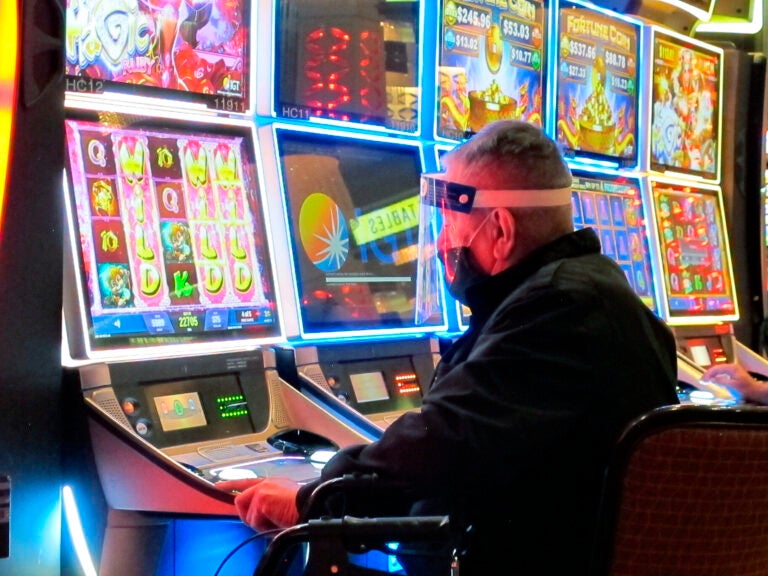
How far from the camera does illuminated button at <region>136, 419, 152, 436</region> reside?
8.48ft

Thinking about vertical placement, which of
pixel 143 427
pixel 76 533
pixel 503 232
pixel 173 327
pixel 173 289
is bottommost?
pixel 76 533

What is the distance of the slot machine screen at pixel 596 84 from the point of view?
4.62 metres

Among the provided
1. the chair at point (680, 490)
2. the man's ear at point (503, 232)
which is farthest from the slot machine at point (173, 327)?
the chair at point (680, 490)

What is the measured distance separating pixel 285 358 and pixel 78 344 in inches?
26.4

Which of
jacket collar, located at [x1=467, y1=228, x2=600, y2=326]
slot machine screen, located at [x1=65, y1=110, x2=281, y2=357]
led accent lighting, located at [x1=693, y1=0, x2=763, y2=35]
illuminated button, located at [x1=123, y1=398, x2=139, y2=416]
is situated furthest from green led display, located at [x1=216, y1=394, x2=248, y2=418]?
led accent lighting, located at [x1=693, y1=0, x2=763, y2=35]

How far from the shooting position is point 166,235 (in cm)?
295

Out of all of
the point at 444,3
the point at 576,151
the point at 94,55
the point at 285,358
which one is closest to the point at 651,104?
the point at 576,151

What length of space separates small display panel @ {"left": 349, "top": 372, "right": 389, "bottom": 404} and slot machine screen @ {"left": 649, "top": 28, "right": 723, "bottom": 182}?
2.42 m

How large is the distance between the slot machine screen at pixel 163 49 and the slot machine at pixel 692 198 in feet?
8.55

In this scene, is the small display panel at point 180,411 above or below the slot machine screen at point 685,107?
below

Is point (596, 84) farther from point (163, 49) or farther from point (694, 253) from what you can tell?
point (163, 49)

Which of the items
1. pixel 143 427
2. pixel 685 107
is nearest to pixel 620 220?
pixel 685 107

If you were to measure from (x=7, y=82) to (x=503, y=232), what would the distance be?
1.13 meters

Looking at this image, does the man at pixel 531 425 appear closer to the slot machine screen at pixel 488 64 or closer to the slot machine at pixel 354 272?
the slot machine at pixel 354 272
